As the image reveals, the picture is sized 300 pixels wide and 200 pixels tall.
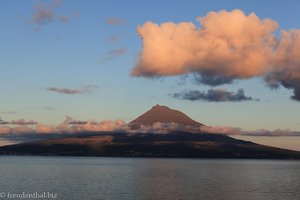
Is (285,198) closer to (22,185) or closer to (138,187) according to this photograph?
(138,187)

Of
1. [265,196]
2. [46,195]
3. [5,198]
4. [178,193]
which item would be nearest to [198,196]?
[178,193]

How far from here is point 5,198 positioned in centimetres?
7888

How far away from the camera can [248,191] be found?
99750mm

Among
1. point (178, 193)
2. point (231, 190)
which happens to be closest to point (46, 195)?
point (178, 193)

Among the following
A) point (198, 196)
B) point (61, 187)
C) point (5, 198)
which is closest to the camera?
point (5, 198)

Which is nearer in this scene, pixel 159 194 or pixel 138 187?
pixel 159 194

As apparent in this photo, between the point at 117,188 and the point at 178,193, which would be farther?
the point at 117,188

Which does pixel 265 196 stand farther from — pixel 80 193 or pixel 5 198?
pixel 5 198

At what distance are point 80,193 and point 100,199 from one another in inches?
356

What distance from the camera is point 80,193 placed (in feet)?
291

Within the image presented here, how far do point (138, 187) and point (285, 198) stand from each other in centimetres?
3019

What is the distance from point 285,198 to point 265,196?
3.85 m

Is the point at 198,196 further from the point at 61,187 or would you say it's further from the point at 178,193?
the point at 61,187

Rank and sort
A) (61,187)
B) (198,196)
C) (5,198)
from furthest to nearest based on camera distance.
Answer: (61,187) < (198,196) < (5,198)
